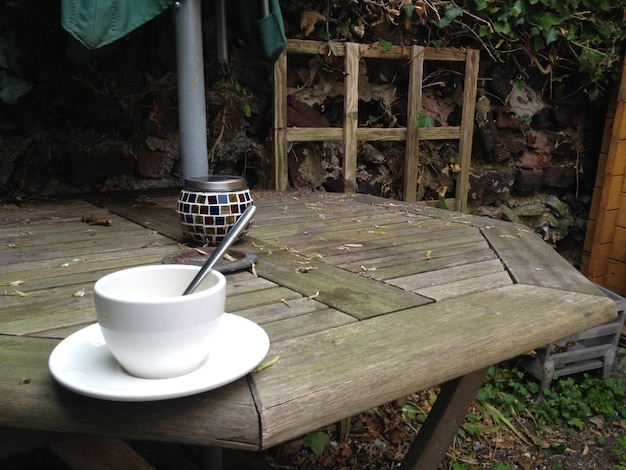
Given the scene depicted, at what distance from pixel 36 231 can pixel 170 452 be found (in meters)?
0.81

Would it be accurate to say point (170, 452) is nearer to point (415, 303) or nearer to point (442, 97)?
point (415, 303)

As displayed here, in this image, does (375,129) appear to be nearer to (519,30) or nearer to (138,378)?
(519,30)

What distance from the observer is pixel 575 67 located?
129 inches

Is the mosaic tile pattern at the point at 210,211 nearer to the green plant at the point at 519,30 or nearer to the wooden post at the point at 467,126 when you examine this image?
the green plant at the point at 519,30

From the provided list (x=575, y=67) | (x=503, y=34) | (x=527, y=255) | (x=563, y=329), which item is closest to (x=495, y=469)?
(x=527, y=255)

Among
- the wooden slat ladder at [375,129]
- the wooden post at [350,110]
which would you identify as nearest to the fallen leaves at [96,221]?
the wooden slat ladder at [375,129]

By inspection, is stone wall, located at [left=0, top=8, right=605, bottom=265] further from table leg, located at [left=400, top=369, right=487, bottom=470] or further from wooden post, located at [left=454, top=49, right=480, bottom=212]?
table leg, located at [left=400, top=369, right=487, bottom=470]

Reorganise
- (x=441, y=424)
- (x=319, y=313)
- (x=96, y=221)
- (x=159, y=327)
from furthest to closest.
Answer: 1. (x=96, y=221)
2. (x=441, y=424)
3. (x=319, y=313)
4. (x=159, y=327)

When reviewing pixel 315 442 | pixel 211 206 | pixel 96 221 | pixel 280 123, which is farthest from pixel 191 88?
pixel 315 442

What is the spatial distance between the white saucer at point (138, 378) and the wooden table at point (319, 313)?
1.2 inches

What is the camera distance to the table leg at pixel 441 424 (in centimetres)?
113

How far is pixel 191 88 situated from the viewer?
5.42 feet

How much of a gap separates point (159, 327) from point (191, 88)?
49.4 inches

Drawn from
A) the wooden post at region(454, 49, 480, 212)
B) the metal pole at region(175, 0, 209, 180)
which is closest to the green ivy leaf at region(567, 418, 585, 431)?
the wooden post at region(454, 49, 480, 212)
